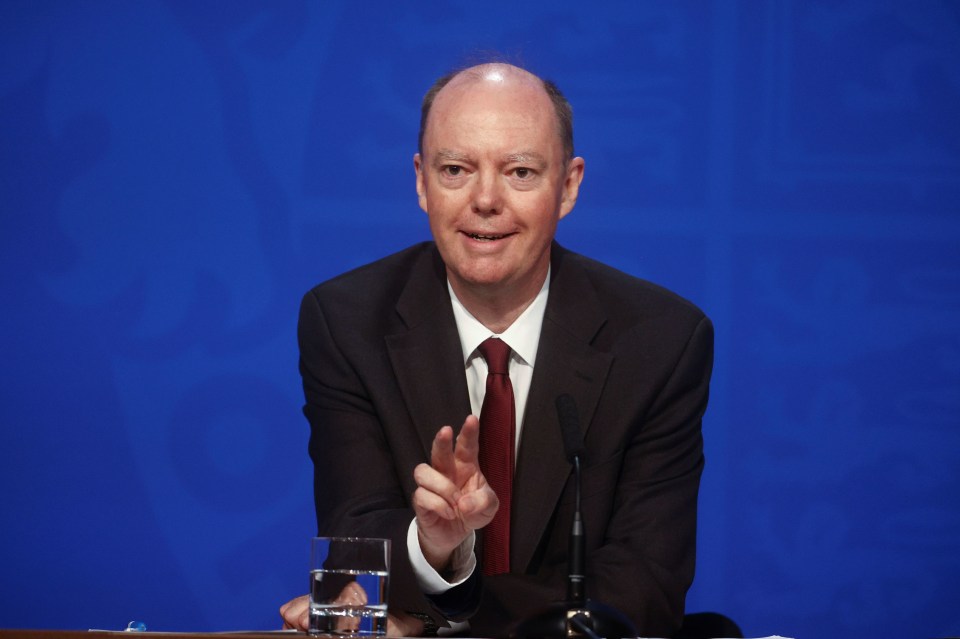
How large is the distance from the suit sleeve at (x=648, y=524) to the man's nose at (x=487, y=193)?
1.76ft

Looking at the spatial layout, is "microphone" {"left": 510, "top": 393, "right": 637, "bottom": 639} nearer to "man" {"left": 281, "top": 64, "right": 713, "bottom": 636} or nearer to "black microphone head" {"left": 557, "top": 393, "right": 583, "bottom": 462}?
"black microphone head" {"left": 557, "top": 393, "right": 583, "bottom": 462}

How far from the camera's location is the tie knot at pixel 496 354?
8.96 ft

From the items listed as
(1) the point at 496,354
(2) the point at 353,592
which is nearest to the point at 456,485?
(2) the point at 353,592

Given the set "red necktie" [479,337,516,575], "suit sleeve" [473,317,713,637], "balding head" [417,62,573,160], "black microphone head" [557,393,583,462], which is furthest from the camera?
"balding head" [417,62,573,160]

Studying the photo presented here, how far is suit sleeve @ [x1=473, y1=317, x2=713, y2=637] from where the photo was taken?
2.38 meters

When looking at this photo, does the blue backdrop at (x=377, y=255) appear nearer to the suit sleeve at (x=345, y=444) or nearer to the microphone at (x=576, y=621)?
the suit sleeve at (x=345, y=444)

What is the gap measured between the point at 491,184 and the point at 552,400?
52 centimetres

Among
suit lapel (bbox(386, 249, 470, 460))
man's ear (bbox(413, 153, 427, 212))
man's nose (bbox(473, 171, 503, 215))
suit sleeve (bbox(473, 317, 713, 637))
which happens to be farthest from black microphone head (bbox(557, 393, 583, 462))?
man's ear (bbox(413, 153, 427, 212))

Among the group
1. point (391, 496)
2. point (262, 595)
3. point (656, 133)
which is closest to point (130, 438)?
point (262, 595)

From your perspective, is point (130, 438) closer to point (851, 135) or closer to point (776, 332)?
point (776, 332)

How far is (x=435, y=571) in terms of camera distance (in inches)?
85.2

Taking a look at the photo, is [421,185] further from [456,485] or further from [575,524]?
[575,524]

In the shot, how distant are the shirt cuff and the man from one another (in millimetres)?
307

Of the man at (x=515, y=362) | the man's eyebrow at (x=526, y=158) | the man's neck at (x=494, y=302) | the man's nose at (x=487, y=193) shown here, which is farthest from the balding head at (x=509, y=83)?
the man's neck at (x=494, y=302)
